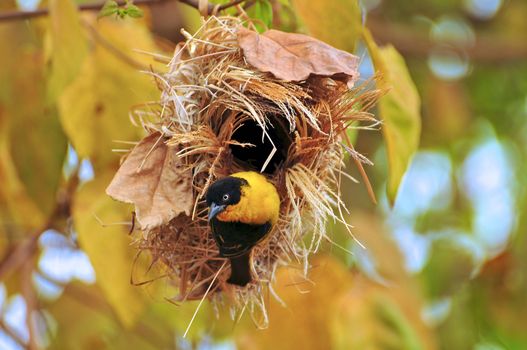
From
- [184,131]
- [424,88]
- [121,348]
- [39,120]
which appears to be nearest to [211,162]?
[184,131]

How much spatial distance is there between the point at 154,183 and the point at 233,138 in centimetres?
27

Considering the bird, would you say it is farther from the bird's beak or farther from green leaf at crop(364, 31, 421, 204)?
green leaf at crop(364, 31, 421, 204)

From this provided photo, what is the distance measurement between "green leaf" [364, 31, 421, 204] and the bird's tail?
1.18ft

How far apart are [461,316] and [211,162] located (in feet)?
7.87

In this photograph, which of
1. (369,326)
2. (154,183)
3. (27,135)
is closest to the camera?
(154,183)

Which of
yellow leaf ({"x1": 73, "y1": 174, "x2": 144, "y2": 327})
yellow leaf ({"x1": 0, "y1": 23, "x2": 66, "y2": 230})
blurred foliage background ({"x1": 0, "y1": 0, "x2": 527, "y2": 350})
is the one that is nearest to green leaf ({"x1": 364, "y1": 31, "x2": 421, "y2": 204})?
blurred foliage background ({"x1": 0, "y1": 0, "x2": 527, "y2": 350})

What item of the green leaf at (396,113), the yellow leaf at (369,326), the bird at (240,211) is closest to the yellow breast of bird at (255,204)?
the bird at (240,211)

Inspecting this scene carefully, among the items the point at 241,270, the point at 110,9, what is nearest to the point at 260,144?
the point at 241,270

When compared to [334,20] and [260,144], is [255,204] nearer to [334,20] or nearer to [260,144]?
[260,144]

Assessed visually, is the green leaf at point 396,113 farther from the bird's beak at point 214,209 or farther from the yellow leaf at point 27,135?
the yellow leaf at point 27,135

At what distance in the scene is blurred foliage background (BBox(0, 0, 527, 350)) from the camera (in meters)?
2.21

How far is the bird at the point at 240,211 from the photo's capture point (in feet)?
5.63

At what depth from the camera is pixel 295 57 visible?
5.93 feet

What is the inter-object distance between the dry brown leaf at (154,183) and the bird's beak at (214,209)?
12 cm
